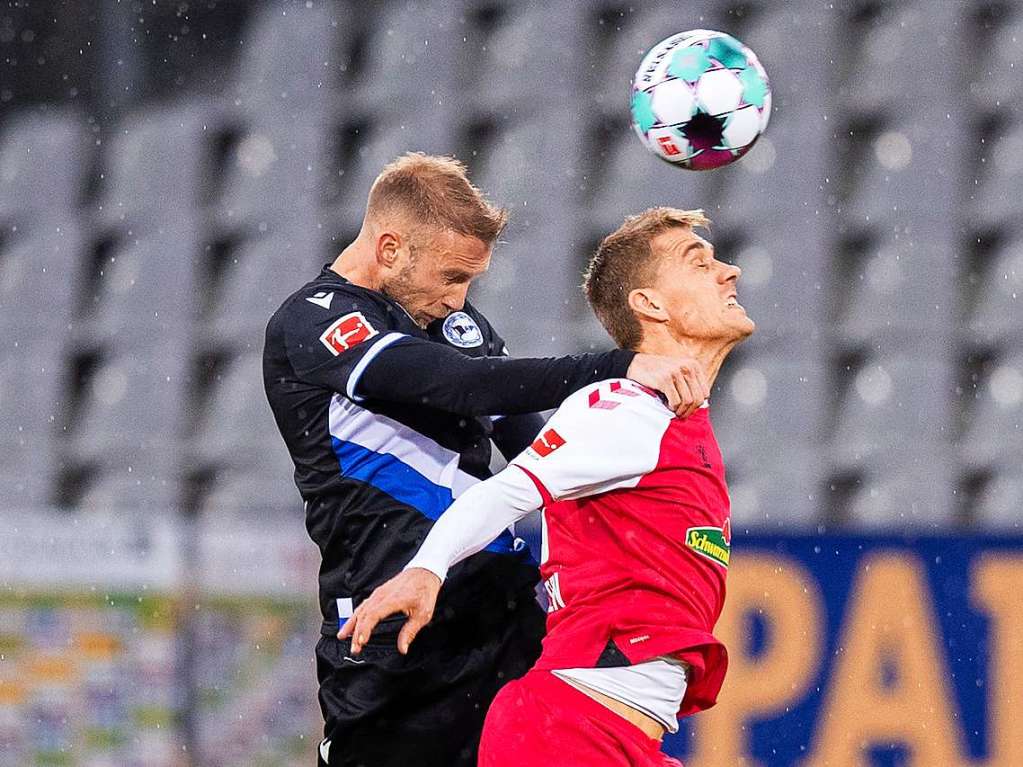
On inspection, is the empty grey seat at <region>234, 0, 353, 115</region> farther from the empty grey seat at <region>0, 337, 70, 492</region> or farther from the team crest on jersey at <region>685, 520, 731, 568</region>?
the team crest on jersey at <region>685, 520, 731, 568</region>

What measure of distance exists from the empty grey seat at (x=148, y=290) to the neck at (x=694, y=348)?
24.4ft

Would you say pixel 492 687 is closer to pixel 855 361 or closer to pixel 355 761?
pixel 355 761

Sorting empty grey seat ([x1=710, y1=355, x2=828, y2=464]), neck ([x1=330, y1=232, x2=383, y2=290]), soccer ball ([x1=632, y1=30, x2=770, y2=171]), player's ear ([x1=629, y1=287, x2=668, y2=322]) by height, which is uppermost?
soccer ball ([x1=632, y1=30, x2=770, y2=171])

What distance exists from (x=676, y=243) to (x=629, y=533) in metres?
0.64

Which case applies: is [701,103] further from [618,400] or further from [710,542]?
[710,542]

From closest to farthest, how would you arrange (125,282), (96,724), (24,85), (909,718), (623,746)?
(623,746), (909,718), (96,724), (125,282), (24,85)

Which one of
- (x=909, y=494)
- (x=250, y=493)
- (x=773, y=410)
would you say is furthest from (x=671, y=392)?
(x=250, y=493)

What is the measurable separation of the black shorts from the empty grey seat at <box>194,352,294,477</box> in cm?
598

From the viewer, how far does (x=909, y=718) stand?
631 cm

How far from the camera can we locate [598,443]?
3.09 metres

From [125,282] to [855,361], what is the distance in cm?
491

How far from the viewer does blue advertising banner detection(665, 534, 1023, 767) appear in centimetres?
621

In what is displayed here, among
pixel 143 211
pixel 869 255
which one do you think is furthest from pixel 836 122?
pixel 143 211

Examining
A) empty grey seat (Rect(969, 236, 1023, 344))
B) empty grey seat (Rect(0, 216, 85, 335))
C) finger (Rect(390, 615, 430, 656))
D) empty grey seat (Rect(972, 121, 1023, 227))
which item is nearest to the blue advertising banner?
empty grey seat (Rect(969, 236, 1023, 344))
